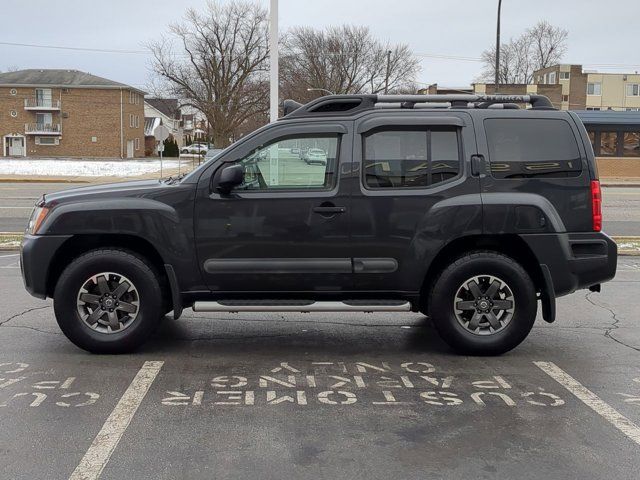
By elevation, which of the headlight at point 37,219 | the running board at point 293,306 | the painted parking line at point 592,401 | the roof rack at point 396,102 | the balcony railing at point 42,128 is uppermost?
the balcony railing at point 42,128

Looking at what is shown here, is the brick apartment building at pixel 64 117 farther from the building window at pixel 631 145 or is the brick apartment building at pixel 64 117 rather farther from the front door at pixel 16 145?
the building window at pixel 631 145

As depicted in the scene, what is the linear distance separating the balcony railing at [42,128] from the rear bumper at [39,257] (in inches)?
2589

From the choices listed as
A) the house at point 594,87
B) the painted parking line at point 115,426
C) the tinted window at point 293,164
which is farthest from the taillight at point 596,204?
the house at point 594,87

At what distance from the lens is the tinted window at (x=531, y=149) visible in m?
5.87

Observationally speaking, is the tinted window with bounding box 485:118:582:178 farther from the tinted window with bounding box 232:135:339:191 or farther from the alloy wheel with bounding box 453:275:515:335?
the tinted window with bounding box 232:135:339:191

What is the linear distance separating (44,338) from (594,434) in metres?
4.78

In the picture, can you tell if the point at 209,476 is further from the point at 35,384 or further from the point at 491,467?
the point at 35,384

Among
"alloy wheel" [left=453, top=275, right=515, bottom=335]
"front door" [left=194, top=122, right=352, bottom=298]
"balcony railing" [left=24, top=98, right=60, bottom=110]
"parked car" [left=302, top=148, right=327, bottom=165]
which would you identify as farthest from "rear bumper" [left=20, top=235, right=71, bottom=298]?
"balcony railing" [left=24, top=98, right=60, bottom=110]

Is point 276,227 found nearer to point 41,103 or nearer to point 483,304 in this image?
point 483,304

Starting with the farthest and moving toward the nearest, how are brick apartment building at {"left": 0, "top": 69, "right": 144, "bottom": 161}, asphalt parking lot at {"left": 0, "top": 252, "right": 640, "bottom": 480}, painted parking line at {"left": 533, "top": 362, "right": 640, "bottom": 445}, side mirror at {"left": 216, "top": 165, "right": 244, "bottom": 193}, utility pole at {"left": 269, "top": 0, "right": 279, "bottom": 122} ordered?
brick apartment building at {"left": 0, "top": 69, "right": 144, "bottom": 161}
utility pole at {"left": 269, "top": 0, "right": 279, "bottom": 122}
side mirror at {"left": 216, "top": 165, "right": 244, "bottom": 193}
painted parking line at {"left": 533, "top": 362, "right": 640, "bottom": 445}
asphalt parking lot at {"left": 0, "top": 252, "right": 640, "bottom": 480}

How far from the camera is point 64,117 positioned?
66.7 m

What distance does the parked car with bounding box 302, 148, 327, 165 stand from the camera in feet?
19.4

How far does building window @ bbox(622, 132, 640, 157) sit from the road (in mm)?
12884

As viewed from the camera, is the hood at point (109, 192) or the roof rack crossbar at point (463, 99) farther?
the roof rack crossbar at point (463, 99)
